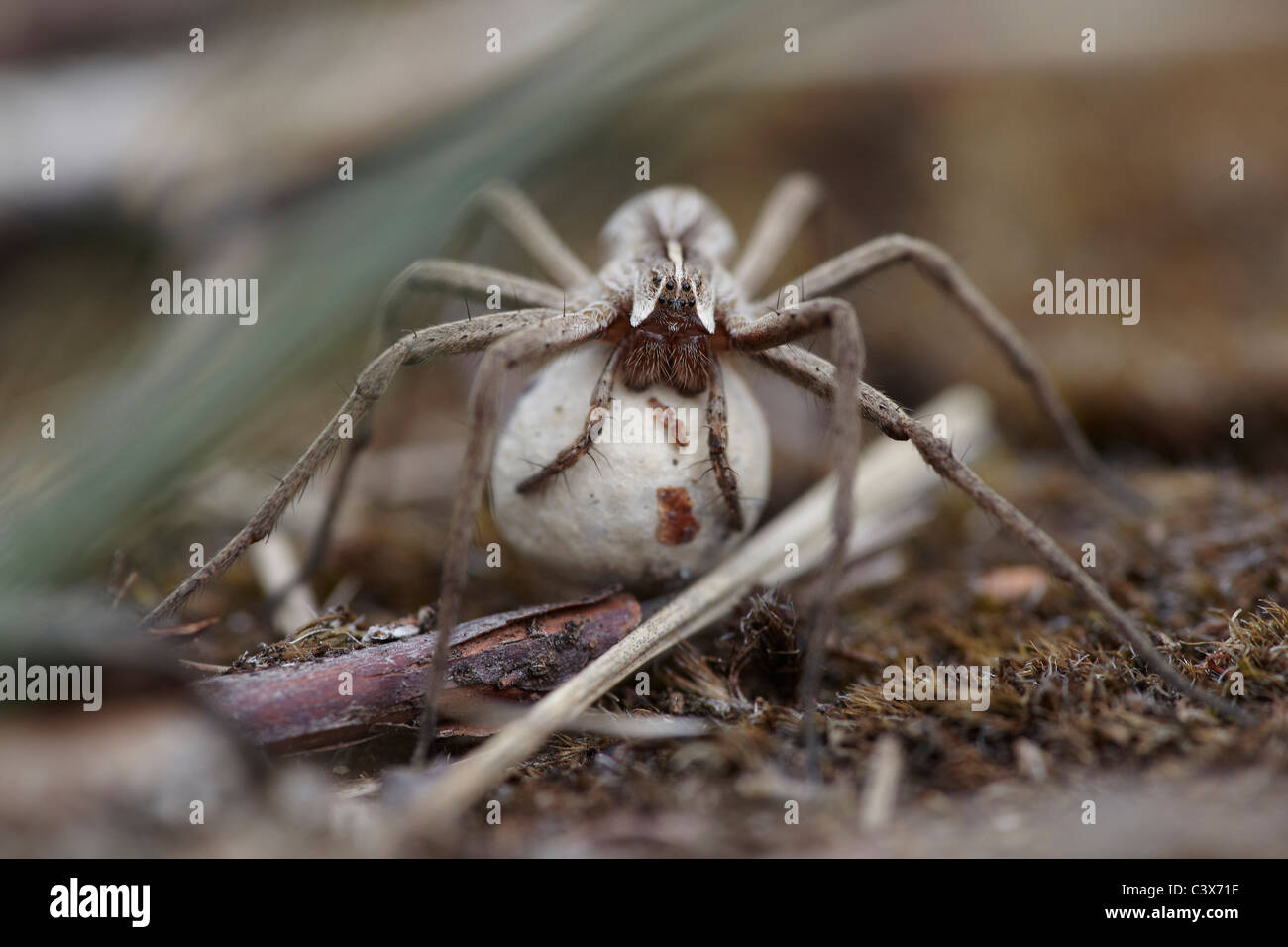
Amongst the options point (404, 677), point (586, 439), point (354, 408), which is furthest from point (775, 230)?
point (404, 677)

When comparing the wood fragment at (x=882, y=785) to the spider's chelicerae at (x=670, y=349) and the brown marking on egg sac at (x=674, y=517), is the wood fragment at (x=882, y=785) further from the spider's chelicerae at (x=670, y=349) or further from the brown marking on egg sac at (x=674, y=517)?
the brown marking on egg sac at (x=674, y=517)

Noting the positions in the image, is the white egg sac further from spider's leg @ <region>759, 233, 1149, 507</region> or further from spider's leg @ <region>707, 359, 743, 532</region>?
spider's leg @ <region>759, 233, 1149, 507</region>

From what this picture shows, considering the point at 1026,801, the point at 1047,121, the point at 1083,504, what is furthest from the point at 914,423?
the point at 1047,121

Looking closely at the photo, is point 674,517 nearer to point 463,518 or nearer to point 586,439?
point 586,439

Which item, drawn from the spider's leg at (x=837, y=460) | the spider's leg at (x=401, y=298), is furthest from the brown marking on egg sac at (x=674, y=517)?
the spider's leg at (x=401, y=298)

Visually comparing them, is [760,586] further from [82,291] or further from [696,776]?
[82,291]

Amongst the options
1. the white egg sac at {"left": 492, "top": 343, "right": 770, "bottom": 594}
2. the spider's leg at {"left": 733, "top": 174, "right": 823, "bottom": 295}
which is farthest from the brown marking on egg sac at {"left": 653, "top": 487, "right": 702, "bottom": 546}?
the spider's leg at {"left": 733, "top": 174, "right": 823, "bottom": 295}
